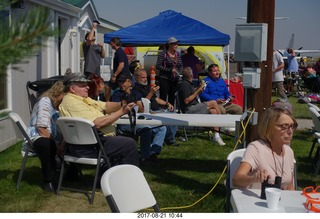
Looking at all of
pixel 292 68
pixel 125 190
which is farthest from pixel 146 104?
pixel 292 68

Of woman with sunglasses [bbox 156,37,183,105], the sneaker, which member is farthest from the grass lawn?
woman with sunglasses [bbox 156,37,183,105]

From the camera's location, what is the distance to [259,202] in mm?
2746

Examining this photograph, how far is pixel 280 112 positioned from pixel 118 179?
1.31 m

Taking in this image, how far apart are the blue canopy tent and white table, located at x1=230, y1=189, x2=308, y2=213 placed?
371 inches

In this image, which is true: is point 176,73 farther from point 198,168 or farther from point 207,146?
point 198,168

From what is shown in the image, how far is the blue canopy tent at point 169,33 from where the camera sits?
12211mm

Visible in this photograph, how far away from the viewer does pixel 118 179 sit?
9.25ft

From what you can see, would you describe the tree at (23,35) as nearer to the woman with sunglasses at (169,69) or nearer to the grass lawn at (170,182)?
the grass lawn at (170,182)

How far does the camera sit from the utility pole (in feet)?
15.0

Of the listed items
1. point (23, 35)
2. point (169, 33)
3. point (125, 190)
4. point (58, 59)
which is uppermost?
point (169, 33)

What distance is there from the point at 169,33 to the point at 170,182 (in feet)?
24.7

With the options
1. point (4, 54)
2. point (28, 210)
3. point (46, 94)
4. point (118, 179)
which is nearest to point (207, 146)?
point (46, 94)

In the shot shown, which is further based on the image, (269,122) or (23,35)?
(269,122)

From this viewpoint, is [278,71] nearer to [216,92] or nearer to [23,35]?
[216,92]
